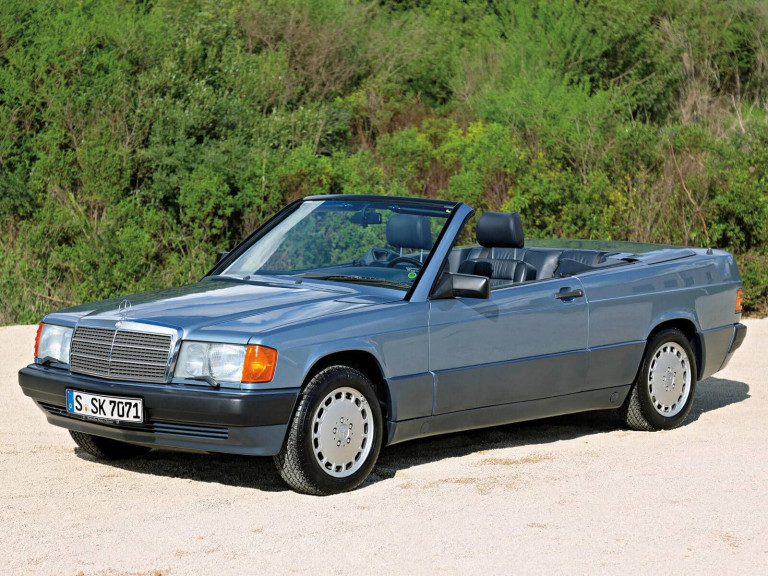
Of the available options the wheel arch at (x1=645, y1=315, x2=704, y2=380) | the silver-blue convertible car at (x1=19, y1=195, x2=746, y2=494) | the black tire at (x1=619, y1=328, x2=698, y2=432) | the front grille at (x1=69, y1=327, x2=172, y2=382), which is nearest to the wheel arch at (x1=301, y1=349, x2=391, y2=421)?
the silver-blue convertible car at (x1=19, y1=195, x2=746, y2=494)

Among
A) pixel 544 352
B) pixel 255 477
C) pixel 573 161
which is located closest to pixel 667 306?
pixel 544 352

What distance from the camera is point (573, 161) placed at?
1923cm

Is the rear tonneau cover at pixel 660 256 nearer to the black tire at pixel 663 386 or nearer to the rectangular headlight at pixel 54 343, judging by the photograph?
the black tire at pixel 663 386

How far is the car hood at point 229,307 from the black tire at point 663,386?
225 cm

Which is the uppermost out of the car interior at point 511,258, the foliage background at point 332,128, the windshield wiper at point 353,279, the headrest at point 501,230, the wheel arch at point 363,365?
the foliage background at point 332,128

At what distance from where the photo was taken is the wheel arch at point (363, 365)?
6.40 meters

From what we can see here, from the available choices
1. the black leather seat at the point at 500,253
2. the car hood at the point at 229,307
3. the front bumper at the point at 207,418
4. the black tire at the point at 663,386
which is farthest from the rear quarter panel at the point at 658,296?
the front bumper at the point at 207,418

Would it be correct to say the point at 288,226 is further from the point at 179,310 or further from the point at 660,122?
the point at 660,122

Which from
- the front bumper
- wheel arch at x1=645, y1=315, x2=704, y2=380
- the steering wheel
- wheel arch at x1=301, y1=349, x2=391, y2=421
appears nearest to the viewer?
the front bumper

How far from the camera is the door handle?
7656 millimetres

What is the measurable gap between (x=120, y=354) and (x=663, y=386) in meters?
3.90

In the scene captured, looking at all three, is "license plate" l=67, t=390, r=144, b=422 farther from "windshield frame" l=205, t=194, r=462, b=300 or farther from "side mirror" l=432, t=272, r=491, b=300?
"side mirror" l=432, t=272, r=491, b=300

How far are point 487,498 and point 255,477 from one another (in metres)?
1.36

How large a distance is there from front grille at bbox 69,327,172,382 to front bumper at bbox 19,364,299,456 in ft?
0.20
